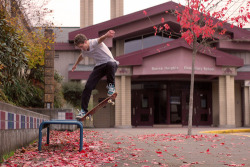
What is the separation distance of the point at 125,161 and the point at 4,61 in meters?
5.45

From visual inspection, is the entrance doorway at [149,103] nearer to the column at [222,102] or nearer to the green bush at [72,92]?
the column at [222,102]

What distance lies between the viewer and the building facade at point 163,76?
21719mm

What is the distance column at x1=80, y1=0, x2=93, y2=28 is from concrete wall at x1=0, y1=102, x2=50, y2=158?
2623 cm

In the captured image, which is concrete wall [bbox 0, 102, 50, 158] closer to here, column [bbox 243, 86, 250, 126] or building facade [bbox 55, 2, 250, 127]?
building facade [bbox 55, 2, 250, 127]

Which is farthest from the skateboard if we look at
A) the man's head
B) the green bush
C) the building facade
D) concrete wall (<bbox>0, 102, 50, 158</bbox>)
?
the building facade

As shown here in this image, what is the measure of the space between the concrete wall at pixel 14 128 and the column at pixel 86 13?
2623cm

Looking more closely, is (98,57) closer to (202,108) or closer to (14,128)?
(14,128)

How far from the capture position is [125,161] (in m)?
5.59

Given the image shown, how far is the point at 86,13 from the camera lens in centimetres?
3388

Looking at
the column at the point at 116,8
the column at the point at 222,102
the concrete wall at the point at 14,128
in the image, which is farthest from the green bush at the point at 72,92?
the column at the point at 116,8

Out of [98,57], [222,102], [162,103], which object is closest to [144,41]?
[162,103]

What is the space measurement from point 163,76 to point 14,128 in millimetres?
17147

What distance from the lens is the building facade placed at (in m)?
21.7

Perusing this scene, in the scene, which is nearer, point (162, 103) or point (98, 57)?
point (98, 57)
